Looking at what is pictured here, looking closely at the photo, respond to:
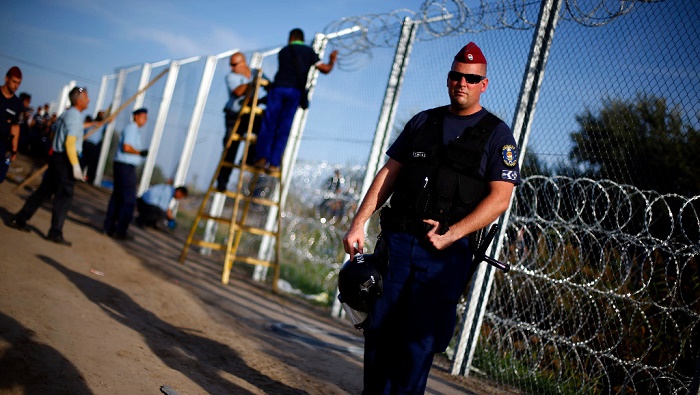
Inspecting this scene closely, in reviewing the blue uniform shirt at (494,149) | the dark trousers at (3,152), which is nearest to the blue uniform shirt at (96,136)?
the dark trousers at (3,152)

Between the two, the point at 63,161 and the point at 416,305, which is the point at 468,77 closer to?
the point at 416,305

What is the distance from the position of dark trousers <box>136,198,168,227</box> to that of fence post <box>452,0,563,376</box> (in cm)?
774

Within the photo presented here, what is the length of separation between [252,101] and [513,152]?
19.2 feet

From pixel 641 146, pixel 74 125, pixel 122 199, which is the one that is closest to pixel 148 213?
pixel 122 199

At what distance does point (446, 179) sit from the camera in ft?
10.5

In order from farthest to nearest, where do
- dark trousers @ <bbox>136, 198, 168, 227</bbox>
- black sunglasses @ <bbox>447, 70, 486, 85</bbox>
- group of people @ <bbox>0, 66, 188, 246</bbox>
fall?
dark trousers @ <bbox>136, 198, 168, 227</bbox> < group of people @ <bbox>0, 66, 188, 246</bbox> < black sunglasses @ <bbox>447, 70, 486, 85</bbox>

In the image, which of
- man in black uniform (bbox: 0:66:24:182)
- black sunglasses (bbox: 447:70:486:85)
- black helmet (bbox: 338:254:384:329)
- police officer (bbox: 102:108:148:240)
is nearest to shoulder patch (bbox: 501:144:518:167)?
black sunglasses (bbox: 447:70:486:85)

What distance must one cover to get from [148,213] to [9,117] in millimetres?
4991

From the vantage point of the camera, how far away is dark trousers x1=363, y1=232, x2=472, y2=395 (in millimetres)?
3121

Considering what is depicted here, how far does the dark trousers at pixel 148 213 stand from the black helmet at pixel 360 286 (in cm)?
959

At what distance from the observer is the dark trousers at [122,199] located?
9328 mm

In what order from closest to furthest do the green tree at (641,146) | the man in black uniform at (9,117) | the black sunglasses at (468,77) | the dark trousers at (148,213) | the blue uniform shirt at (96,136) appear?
the black sunglasses at (468,77), the green tree at (641,146), the man in black uniform at (9,117), the dark trousers at (148,213), the blue uniform shirt at (96,136)

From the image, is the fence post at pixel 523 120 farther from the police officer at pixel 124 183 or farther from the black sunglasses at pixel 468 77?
the police officer at pixel 124 183

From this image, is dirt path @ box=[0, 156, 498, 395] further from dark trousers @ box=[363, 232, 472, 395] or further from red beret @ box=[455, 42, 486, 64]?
red beret @ box=[455, 42, 486, 64]
